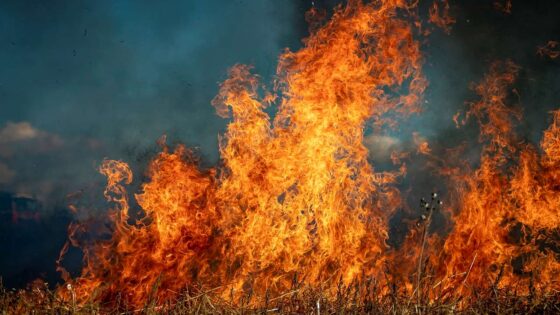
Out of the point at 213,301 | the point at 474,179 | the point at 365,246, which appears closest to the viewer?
the point at 213,301

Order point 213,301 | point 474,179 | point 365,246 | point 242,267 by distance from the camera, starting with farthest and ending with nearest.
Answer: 1. point 474,179
2. point 365,246
3. point 242,267
4. point 213,301

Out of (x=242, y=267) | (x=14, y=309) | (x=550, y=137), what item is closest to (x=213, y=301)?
(x=14, y=309)

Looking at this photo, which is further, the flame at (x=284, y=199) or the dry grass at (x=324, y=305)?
the flame at (x=284, y=199)

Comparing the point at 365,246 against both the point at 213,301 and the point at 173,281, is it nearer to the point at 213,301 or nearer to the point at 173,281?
the point at 173,281

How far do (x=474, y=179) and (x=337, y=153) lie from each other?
330 cm

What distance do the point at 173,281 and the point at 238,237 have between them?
66.6 inches

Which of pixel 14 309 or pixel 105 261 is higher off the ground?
pixel 105 261

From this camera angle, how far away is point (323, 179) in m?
10.8

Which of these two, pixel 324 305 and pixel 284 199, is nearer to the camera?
pixel 324 305

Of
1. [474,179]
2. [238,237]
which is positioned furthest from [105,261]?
[474,179]

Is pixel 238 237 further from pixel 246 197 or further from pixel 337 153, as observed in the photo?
pixel 337 153

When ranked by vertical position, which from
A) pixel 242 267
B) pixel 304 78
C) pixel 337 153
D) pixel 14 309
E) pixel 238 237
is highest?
pixel 304 78

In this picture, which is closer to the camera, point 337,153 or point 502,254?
point 502,254

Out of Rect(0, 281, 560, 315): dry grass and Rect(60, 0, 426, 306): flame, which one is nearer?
Rect(0, 281, 560, 315): dry grass
